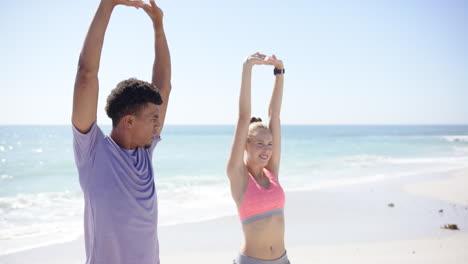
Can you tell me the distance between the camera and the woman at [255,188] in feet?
9.89

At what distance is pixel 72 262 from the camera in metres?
5.88

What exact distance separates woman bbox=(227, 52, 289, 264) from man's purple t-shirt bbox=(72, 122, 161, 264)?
3.94 feet

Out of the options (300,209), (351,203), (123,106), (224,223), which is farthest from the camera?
(351,203)

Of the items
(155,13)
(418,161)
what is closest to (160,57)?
(155,13)

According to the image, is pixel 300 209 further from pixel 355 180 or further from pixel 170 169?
pixel 170 169

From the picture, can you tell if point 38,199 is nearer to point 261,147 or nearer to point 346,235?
point 346,235

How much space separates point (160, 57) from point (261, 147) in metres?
1.13

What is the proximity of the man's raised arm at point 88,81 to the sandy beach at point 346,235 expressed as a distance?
4.60m

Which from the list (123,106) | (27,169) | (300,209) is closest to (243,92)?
(123,106)

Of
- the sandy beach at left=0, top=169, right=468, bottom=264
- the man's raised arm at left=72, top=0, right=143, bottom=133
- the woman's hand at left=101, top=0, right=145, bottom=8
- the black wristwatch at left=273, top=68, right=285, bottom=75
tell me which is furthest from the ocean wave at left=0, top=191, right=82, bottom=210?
the man's raised arm at left=72, top=0, right=143, bottom=133

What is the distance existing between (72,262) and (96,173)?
186 inches

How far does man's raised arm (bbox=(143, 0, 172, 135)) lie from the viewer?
2590 mm

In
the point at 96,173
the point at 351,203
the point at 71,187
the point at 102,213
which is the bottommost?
the point at 71,187

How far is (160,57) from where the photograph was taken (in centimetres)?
267
